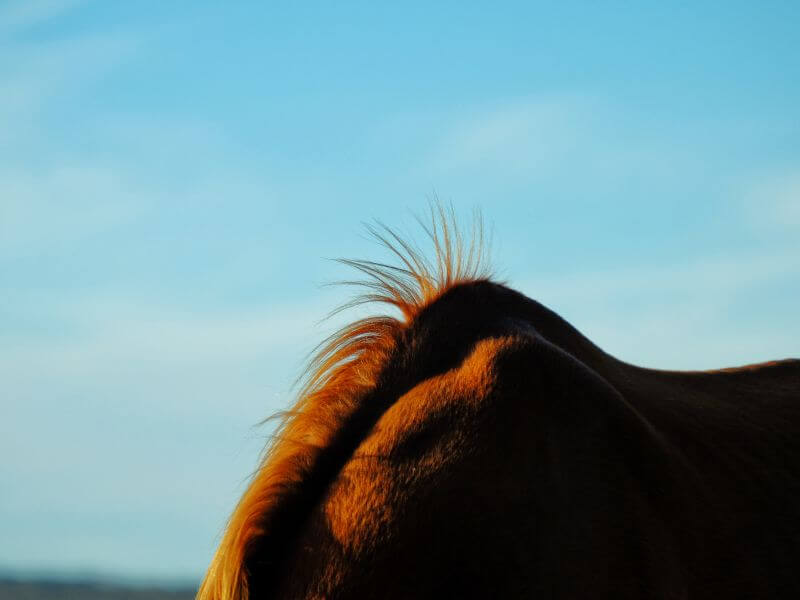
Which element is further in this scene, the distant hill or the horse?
the distant hill

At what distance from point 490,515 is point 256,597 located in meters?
0.62

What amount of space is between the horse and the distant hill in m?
13.4

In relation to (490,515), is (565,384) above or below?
above

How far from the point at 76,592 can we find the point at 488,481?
15851 millimetres

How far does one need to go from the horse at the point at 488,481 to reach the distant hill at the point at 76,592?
13412mm

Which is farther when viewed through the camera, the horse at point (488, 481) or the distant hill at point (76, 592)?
the distant hill at point (76, 592)

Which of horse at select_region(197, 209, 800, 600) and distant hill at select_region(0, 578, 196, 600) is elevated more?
distant hill at select_region(0, 578, 196, 600)

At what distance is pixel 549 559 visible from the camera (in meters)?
2.43

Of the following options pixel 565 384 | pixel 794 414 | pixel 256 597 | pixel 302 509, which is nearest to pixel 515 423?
pixel 565 384

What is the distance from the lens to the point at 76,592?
16.6m

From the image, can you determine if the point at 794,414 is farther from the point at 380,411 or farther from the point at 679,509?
the point at 380,411

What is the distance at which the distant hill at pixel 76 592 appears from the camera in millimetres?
15916

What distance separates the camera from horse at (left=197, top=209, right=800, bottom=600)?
7.88 feet

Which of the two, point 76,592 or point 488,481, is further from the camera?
point 76,592
